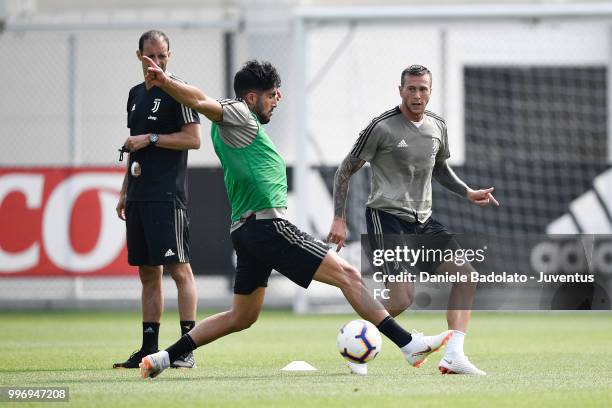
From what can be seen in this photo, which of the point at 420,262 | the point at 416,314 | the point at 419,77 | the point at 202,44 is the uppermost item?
the point at 202,44

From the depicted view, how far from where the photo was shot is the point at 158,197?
9117 millimetres

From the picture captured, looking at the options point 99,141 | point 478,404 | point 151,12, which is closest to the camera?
point 478,404

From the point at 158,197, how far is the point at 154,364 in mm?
1567

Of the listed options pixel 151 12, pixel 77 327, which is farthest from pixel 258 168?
pixel 151 12

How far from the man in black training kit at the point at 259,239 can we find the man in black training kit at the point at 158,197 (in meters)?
0.97

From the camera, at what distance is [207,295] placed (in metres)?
17.3

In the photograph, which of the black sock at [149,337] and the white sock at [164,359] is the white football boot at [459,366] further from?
the black sock at [149,337]

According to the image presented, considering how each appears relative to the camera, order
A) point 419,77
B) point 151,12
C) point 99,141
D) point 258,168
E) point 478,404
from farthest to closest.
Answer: point 151,12, point 99,141, point 419,77, point 258,168, point 478,404

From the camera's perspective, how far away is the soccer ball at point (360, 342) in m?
8.20

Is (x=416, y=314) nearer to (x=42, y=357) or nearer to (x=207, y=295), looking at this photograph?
(x=207, y=295)

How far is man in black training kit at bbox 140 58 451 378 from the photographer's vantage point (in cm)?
795

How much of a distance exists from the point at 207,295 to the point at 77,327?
3196 millimetres

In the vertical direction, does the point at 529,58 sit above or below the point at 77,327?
above

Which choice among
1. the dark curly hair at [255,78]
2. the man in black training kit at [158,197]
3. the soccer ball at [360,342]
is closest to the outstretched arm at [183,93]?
the dark curly hair at [255,78]
